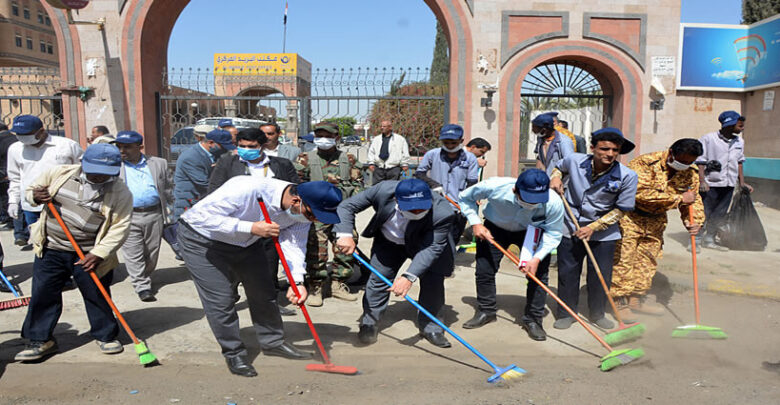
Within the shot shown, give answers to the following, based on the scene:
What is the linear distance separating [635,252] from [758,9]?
58.6 feet

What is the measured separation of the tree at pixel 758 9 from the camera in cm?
1716

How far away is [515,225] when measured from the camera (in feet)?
14.3

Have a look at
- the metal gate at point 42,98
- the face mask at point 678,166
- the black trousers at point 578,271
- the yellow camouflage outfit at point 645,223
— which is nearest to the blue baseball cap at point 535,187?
the black trousers at point 578,271

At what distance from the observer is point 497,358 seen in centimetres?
393

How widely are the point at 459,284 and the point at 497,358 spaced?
1.97m

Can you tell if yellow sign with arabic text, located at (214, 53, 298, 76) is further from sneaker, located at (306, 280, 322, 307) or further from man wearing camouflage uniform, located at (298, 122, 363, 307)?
sneaker, located at (306, 280, 322, 307)

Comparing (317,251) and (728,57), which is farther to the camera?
(728,57)

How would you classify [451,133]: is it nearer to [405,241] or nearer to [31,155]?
[405,241]

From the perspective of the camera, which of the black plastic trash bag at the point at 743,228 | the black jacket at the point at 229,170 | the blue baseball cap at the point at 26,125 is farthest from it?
the black plastic trash bag at the point at 743,228

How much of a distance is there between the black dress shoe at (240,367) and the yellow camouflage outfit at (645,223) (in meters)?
3.25

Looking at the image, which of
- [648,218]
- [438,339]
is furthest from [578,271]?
[438,339]

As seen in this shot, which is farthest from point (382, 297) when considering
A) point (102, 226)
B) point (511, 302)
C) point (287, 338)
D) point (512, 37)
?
point (512, 37)

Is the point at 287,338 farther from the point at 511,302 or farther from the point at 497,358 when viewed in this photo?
the point at 511,302

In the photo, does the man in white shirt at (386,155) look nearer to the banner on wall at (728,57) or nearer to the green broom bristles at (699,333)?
the green broom bristles at (699,333)
